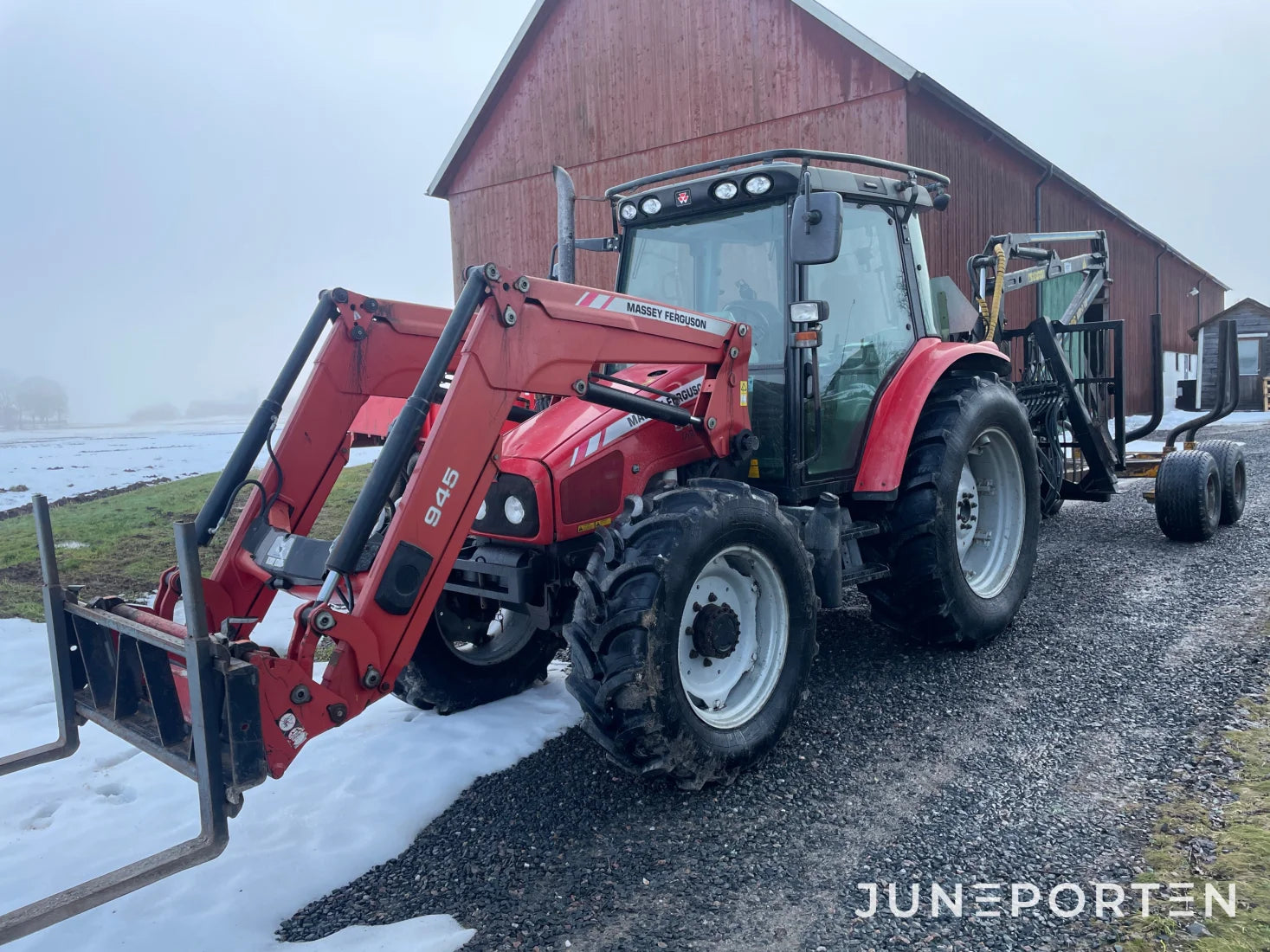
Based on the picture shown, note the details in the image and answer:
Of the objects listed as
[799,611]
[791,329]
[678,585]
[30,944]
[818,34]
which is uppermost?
[818,34]

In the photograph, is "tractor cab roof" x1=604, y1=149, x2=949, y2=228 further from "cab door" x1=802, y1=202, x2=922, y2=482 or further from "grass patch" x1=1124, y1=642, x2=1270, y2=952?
"grass patch" x1=1124, y1=642, x2=1270, y2=952

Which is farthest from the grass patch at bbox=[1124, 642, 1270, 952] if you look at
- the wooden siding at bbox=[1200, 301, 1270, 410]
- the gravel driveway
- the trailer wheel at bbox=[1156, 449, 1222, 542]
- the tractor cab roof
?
the wooden siding at bbox=[1200, 301, 1270, 410]

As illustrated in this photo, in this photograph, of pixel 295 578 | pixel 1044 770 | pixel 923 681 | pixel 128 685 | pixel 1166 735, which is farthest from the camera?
pixel 923 681

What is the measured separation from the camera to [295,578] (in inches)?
121

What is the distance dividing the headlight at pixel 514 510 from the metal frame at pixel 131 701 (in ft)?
4.14

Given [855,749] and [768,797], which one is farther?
[855,749]

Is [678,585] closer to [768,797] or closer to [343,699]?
[768,797]

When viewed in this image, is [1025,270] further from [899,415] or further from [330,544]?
[330,544]

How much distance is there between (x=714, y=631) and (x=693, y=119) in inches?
458

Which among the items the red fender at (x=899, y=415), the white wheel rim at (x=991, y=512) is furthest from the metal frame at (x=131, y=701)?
the white wheel rim at (x=991, y=512)

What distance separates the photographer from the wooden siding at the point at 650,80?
12.0 m

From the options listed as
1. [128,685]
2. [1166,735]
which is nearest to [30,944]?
[128,685]

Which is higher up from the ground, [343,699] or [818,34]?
[818,34]

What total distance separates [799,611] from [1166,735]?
1570mm
